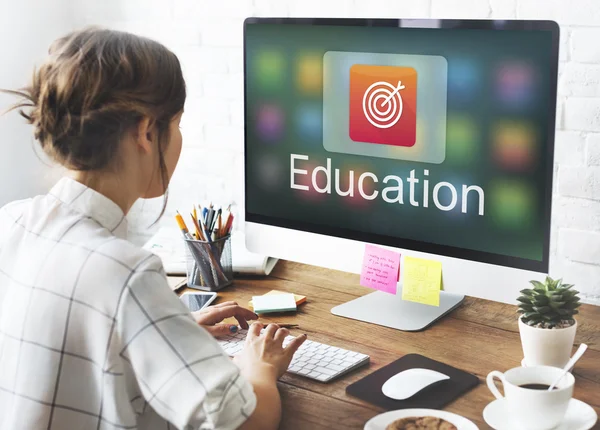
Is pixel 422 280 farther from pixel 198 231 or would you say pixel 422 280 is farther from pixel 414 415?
pixel 198 231

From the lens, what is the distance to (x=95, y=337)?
1.01 meters

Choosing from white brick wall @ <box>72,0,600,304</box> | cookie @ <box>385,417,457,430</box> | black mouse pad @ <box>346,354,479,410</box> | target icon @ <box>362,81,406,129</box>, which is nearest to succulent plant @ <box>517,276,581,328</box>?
black mouse pad @ <box>346,354,479,410</box>

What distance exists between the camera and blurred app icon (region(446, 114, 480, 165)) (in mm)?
1301

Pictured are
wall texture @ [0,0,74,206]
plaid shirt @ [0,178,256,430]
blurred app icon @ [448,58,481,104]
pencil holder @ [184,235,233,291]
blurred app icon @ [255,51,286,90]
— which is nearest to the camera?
plaid shirt @ [0,178,256,430]

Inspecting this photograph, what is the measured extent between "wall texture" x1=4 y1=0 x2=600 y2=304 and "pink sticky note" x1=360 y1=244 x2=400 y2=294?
1.46 ft

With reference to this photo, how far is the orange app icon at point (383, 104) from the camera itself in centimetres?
136

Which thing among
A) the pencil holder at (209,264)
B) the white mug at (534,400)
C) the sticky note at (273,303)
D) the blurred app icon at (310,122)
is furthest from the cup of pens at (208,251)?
the white mug at (534,400)

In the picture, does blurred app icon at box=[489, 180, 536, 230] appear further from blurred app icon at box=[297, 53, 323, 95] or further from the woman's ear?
the woman's ear

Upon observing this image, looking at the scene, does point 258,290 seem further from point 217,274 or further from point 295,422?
point 295,422

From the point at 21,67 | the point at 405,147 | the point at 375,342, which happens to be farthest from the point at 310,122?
the point at 21,67

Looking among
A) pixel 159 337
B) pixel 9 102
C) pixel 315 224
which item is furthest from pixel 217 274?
pixel 9 102

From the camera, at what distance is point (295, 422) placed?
113 cm

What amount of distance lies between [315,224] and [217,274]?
0.82ft

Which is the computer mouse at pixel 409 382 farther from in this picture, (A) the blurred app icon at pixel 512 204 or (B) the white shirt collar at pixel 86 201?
(B) the white shirt collar at pixel 86 201
